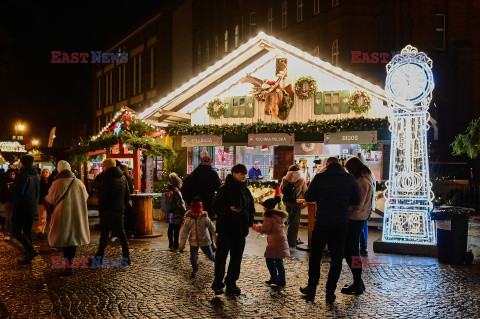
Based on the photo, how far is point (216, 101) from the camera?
59.7 ft

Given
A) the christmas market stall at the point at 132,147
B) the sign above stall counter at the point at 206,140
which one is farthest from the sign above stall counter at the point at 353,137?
the christmas market stall at the point at 132,147

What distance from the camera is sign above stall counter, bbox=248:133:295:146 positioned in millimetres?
16156

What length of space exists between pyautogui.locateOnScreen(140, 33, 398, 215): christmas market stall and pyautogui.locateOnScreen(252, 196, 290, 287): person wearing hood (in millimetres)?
8124

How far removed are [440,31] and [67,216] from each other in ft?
82.4

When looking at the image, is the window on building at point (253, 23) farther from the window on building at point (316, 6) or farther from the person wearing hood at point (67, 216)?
the person wearing hood at point (67, 216)

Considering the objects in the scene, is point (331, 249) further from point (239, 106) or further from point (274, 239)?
point (239, 106)

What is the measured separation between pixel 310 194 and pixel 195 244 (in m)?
2.22

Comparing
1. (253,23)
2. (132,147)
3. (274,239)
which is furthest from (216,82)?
(253,23)

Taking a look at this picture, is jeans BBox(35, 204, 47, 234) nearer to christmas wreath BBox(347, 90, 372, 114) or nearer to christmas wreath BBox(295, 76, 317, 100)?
christmas wreath BBox(295, 76, 317, 100)

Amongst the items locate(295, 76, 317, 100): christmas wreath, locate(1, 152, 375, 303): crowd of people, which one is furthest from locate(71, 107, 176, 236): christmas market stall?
locate(1, 152, 375, 303): crowd of people

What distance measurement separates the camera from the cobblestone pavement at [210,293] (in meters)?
6.10

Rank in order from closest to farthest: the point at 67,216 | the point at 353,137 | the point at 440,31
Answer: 1. the point at 67,216
2. the point at 353,137
3. the point at 440,31

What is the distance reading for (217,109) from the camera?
18.2 metres

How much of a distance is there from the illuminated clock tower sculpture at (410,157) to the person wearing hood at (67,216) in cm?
597
